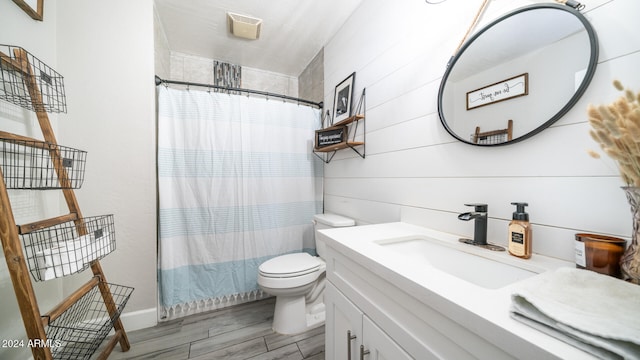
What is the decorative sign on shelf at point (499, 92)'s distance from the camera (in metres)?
0.74

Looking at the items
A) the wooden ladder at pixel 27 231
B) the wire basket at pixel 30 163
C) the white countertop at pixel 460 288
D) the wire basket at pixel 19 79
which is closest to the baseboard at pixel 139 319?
the wooden ladder at pixel 27 231

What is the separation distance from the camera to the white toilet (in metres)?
1.40

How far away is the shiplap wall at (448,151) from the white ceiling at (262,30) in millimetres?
229

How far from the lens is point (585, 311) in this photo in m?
0.34

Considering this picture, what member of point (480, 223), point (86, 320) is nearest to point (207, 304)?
point (86, 320)

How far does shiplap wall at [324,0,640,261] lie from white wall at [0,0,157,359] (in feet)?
4.84

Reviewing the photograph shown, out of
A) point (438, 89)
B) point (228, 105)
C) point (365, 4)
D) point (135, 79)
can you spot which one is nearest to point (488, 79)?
point (438, 89)

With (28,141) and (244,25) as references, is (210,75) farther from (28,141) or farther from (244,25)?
(28,141)

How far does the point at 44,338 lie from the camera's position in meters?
0.80

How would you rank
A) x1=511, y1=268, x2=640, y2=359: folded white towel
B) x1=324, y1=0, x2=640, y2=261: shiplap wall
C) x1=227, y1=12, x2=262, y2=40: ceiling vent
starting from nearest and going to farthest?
x1=511, y1=268, x2=640, y2=359: folded white towel → x1=324, y1=0, x2=640, y2=261: shiplap wall → x1=227, y1=12, x2=262, y2=40: ceiling vent

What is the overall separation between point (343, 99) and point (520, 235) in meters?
1.43

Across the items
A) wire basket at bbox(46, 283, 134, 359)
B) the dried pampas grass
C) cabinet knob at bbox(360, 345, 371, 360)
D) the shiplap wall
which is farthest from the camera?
wire basket at bbox(46, 283, 134, 359)

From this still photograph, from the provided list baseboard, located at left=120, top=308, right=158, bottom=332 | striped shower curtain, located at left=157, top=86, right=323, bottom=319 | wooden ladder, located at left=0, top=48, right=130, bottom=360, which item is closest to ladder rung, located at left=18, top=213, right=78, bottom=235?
wooden ladder, located at left=0, top=48, right=130, bottom=360

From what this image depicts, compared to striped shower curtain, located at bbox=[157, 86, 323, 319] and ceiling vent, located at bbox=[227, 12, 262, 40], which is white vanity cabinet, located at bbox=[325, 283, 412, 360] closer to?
striped shower curtain, located at bbox=[157, 86, 323, 319]
